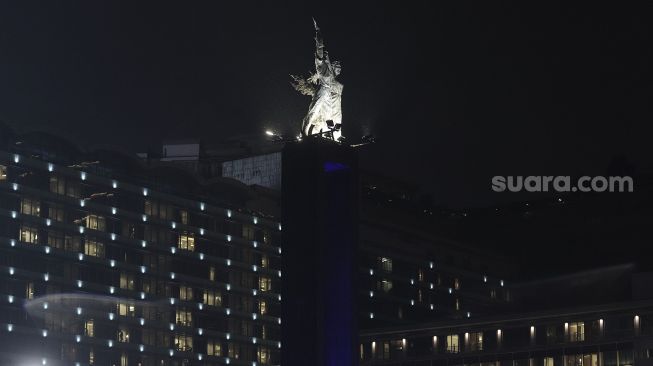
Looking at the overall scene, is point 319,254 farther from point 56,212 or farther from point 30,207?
point 56,212

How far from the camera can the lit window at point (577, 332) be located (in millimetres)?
168000

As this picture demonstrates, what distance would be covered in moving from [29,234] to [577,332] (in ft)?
196

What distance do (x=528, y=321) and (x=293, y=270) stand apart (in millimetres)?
90027

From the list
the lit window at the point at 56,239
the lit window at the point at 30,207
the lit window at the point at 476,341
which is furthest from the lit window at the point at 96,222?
the lit window at the point at 476,341

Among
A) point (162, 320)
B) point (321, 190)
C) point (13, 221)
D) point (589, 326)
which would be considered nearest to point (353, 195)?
point (321, 190)

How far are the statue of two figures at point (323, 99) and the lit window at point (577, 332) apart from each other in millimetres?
85622

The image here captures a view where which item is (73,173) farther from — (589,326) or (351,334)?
(351,334)

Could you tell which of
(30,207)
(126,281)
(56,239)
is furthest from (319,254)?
(126,281)

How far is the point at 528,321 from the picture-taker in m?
172

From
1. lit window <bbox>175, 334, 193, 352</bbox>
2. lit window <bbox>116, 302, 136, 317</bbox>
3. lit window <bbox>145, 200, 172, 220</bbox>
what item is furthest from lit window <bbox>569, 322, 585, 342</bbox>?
lit window <bbox>145, 200, 172, 220</bbox>

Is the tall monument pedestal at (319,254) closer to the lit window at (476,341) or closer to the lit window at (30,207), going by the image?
the lit window at (476,341)

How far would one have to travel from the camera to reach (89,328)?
607 ft

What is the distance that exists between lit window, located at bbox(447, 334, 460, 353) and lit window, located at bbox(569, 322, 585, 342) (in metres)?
15.4

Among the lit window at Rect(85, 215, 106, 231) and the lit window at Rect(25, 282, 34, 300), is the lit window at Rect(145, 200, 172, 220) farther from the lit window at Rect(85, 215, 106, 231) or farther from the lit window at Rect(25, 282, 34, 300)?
the lit window at Rect(25, 282, 34, 300)
